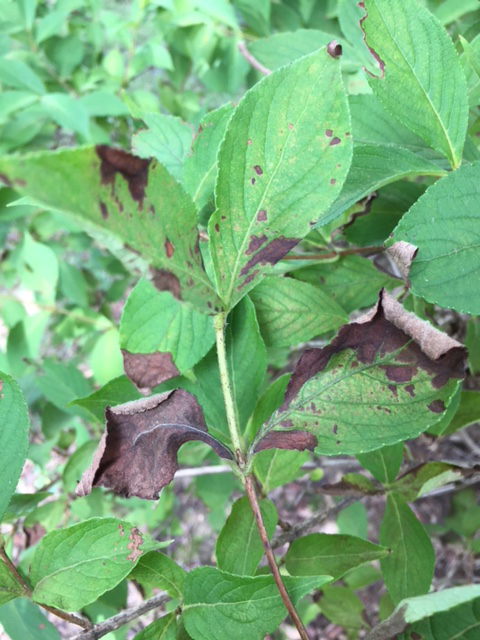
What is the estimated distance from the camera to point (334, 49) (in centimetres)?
52

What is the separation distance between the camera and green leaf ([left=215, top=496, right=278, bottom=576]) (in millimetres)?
789

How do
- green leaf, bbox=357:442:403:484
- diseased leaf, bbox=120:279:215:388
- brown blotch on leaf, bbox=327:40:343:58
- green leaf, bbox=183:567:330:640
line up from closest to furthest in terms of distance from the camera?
1. brown blotch on leaf, bbox=327:40:343:58
2. green leaf, bbox=183:567:330:640
3. diseased leaf, bbox=120:279:215:388
4. green leaf, bbox=357:442:403:484

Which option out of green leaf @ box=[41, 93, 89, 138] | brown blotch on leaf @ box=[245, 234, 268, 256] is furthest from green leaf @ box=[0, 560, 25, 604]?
green leaf @ box=[41, 93, 89, 138]

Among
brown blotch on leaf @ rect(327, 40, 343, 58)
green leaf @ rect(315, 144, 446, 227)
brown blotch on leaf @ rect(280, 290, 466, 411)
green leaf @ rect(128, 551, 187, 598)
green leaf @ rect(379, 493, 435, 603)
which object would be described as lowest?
green leaf @ rect(379, 493, 435, 603)

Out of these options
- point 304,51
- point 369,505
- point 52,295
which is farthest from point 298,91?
point 369,505

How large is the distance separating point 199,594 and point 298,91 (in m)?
0.56

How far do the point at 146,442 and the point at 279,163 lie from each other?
32 cm

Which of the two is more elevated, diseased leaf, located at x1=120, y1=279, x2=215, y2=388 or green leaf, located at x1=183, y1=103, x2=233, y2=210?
green leaf, located at x1=183, y1=103, x2=233, y2=210

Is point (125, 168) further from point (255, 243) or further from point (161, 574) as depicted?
point (161, 574)

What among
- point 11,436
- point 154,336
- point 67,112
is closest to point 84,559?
point 11,436

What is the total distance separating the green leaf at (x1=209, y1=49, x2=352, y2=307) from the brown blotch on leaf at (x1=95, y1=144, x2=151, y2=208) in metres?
0.10

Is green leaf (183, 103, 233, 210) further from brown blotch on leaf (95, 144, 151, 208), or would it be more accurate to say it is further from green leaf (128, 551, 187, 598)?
green leaf (128, 551, 187, 598)

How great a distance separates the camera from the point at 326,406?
24.1 inches

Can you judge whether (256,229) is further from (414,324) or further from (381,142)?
(381,142)
